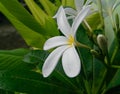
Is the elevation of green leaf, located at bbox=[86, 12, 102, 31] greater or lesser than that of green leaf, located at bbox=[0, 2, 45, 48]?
lesser

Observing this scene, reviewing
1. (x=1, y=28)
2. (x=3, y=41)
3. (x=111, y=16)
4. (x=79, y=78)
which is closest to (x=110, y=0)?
(x=111, y=16)

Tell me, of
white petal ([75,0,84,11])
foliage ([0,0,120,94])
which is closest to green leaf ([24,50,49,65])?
foliage ([0,0,120,94])

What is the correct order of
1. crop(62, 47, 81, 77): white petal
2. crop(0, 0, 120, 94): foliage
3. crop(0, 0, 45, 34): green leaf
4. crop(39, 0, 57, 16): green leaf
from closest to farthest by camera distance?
crop(62, 47, 81, 77): white petal < crop(0, 0, 120, 94): foliage < crop(0, 0, 45, 34): green leaf < crop(39, 0, 57, 16): green leaf

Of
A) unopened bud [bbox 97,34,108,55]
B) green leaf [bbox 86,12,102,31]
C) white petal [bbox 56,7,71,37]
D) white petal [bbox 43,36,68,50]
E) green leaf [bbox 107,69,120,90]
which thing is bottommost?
green leaf [bbox 107,69,120,90]

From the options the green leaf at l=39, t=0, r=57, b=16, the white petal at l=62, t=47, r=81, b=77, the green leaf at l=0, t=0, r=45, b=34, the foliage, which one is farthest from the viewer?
the green leaf at l=39, t=0, r=57, b=16

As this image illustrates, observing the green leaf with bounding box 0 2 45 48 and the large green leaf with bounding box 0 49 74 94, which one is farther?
the green leaf with bounding box 0 2 45 48

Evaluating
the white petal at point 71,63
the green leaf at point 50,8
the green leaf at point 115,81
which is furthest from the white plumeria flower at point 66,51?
the green leaf at point 50,8

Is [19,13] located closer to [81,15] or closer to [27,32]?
[27,32]

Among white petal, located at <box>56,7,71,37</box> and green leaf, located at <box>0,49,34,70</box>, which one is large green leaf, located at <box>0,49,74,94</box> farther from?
white petal, located at <box>56,7,71,37</box>
